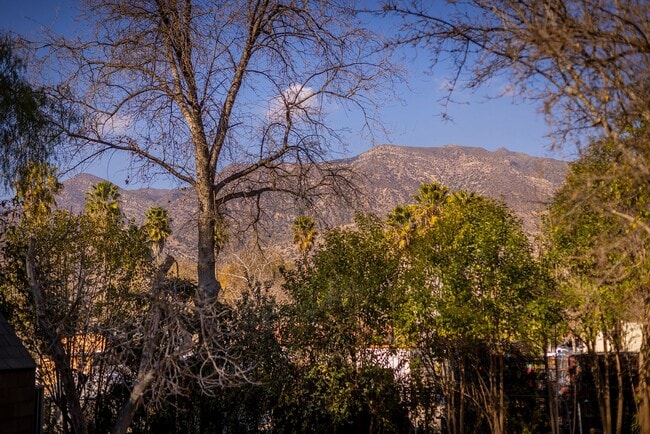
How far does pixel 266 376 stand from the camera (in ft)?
48.8

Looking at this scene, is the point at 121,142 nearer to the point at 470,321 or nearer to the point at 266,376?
the point at 266,376

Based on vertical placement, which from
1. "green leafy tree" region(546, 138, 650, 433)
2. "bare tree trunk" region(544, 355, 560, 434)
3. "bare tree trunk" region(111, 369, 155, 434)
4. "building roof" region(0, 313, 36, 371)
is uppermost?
"green leafy tree" region(546, 138, 650, 433)

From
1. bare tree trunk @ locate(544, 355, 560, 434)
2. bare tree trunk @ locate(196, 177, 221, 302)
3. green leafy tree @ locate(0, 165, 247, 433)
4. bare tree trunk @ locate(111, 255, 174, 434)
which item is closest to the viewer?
bare tree trunk @ locate(111, 255, 174, 434)

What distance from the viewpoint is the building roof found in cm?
1080

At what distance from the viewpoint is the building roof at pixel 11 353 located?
35.4 ft

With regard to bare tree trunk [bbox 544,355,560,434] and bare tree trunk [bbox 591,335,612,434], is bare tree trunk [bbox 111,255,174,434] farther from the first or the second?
bare tree trunk [bbox 591,335,612,434]

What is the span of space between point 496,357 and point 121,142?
8.92 meters

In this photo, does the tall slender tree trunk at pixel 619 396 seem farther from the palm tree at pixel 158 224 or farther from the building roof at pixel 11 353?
the palm tree at pixel 158 224

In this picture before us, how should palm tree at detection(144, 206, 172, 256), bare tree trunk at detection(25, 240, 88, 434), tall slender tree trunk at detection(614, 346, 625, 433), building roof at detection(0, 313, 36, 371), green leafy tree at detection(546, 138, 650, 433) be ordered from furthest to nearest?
palm tree at detection(144, 206, 172, 256) < tall slender tree trunk at detection(614, 346, 625, 433) < bare tree trunk at detection(25, 240, 88, 434) < building roof at detection(0, 313, 36, 371) < green leafy tree at detection(546, 138, 650, 433)

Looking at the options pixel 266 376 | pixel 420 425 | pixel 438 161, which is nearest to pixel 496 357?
pixel 420 425

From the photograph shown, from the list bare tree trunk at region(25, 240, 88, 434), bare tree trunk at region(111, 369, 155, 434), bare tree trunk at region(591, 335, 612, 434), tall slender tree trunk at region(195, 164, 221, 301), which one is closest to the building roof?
bare tree trunk at region(25, 240, 88, 434)

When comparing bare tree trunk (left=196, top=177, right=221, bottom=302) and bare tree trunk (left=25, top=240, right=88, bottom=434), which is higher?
bare tree trunk (left=196, top=177, right=221, bottom=302)

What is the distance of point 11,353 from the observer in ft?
36.4

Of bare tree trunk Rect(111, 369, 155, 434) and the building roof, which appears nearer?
the building roof
